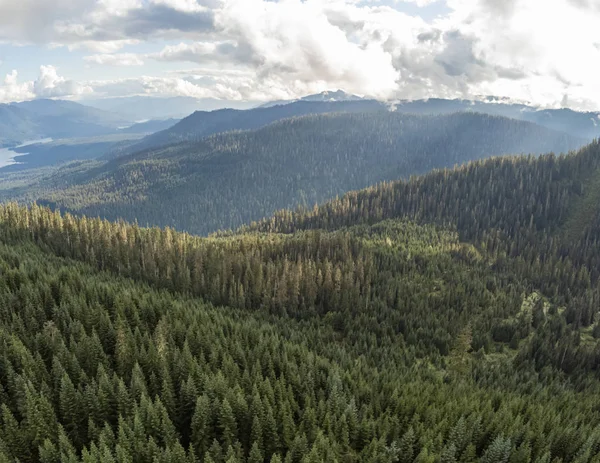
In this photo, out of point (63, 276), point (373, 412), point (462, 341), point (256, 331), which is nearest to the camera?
point (373, 412)

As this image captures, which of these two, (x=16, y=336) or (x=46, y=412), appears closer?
(x=46, y=412)

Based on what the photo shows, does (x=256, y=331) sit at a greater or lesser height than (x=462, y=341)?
greater

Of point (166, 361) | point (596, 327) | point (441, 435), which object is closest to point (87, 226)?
point (166, 361)

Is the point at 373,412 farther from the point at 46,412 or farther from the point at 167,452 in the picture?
the point at 46,412

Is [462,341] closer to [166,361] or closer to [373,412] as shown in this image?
[373,412]

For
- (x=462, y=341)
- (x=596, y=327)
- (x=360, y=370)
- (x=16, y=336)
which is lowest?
(x=596, y=327)

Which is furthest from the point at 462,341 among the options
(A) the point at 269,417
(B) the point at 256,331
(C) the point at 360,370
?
(A) the point at 269,417

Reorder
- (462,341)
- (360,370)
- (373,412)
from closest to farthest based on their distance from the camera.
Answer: (373,412) < (360,370) < (462,341)
